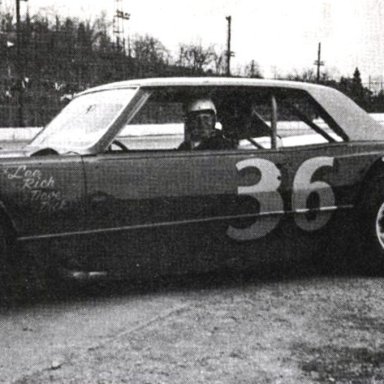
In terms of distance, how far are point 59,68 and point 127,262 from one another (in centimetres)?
5665

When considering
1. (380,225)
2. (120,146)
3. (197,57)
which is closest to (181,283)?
(120,146)

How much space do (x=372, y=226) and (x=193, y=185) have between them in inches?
55.9

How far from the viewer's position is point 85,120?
4574 mm

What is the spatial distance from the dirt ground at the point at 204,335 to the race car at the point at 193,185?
0.24m

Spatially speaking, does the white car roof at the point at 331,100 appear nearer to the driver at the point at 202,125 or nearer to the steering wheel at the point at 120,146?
the driver at the point at 202,125

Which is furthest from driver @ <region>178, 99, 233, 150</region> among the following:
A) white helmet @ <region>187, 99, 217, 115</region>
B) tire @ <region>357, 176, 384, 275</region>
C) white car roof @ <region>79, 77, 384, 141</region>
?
tire @ <region>357, 176, 384, 275</region>

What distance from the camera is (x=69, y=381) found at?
2.94 m

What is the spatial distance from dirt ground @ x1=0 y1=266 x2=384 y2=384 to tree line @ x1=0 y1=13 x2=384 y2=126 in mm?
34320

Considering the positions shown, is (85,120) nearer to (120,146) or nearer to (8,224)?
(120,146)

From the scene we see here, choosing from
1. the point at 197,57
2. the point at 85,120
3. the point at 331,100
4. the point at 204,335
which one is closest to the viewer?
the point at 204,335

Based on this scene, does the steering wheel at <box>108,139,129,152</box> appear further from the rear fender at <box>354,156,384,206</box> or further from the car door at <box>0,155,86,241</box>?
the rear fender at <box>354,156,384,206</box>

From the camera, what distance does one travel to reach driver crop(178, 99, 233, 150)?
4742 millimetres

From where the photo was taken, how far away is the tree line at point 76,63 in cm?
4533

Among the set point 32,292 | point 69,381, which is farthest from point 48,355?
point 32,292
